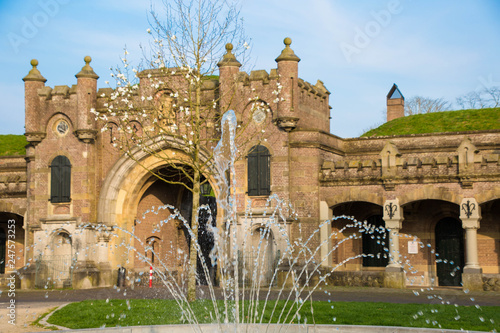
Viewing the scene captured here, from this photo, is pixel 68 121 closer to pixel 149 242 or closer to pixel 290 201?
pixel 149 242

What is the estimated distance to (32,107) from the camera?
27094 millimetres

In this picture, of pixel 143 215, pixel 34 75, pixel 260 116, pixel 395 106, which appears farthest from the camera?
pixel 395 106

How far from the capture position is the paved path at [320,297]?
47.8ft

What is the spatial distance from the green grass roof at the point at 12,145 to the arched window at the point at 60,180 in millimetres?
10005

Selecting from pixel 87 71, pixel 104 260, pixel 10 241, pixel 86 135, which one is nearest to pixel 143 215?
pixel 104 260

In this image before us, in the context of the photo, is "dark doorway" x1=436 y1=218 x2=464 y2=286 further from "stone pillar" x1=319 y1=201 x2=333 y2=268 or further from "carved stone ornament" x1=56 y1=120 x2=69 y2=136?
"carved stone ornament" x1=56 y1=120 x2=69 y2=136

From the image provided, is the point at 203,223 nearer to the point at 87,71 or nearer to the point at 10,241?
the point at 87,71

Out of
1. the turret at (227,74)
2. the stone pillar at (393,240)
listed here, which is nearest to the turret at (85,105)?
the turret at (227,74)

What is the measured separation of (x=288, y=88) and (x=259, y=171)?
11.3 feet

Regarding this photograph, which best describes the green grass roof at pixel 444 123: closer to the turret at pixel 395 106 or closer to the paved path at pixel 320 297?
the turret at pixel 395 106

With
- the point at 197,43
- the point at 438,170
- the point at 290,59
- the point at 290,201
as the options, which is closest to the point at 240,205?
the point at 290,201

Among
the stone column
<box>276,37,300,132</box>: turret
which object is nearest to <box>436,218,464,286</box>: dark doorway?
<box>276,37,300,132</box>: turret

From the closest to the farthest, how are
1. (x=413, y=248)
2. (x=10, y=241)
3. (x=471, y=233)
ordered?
(x=471, y=233) < (x=413, y=248) < (x=10, y=241)

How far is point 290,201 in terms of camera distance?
24.1 metres
